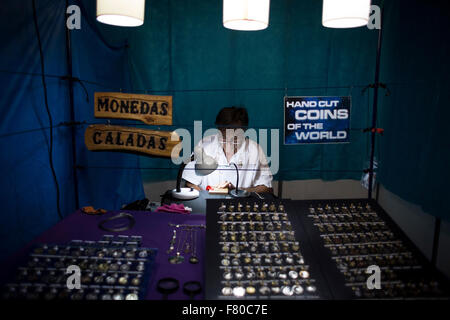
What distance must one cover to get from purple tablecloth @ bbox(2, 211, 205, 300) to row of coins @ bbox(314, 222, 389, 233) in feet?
1.53

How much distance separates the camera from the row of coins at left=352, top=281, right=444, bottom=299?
2.96 ft

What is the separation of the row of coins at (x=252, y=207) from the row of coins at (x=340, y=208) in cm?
13

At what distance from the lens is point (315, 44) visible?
3416mm

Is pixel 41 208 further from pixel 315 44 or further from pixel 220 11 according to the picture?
pixel 315 44

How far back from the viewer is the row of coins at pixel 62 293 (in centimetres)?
90

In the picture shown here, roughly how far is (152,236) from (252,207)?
1.42ft

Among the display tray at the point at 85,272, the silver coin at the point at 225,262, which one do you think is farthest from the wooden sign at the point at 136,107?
the silver coin at the point at 225,262

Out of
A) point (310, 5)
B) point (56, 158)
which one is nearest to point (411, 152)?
point (310, 5)

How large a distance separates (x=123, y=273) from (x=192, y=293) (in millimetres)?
225

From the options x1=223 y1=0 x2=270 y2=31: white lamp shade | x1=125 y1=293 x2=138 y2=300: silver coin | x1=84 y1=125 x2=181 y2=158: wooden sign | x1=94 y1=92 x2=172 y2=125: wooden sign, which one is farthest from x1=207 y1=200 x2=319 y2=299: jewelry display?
x1=223 y1=0 x2=270 y2=31: white lamp shade

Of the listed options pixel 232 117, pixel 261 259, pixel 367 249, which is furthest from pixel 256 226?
pixel 232 117

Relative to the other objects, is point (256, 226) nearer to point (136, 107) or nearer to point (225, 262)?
point (225, 262)

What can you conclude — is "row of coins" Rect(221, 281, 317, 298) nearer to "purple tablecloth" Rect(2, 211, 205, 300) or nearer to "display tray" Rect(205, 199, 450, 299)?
"display tray" Rect(205, 199, 450, 299)

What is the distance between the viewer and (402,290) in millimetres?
921
